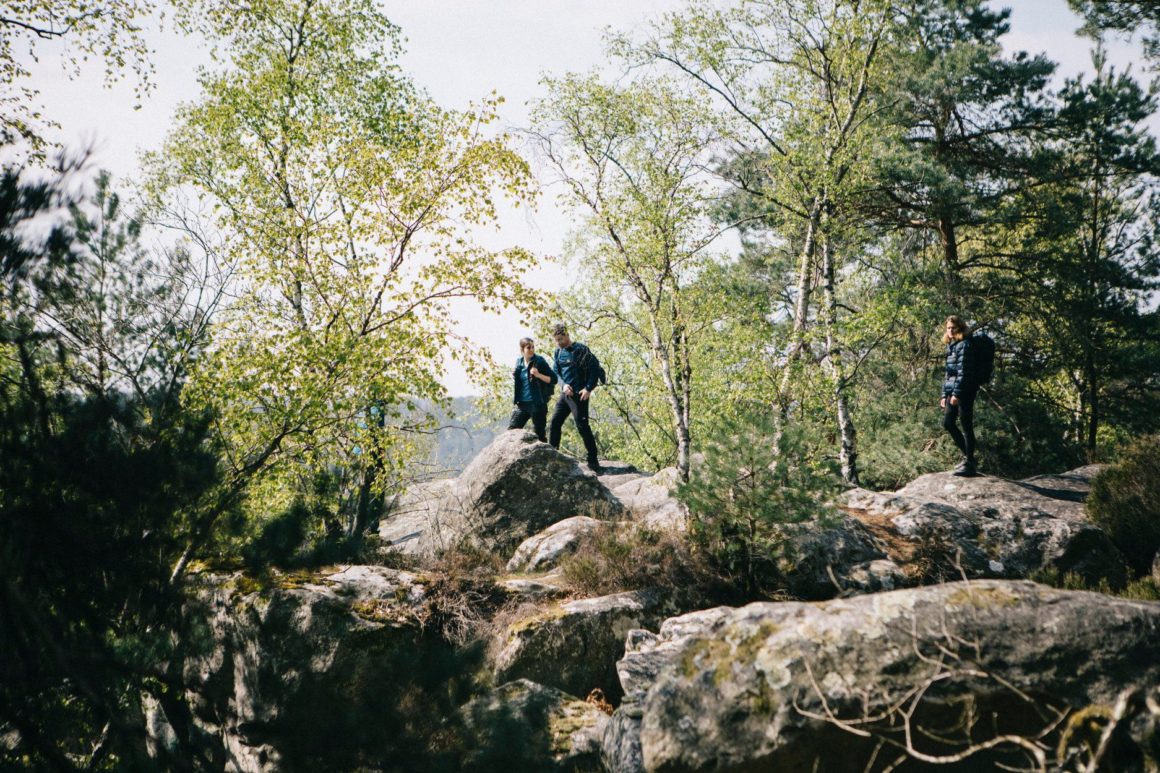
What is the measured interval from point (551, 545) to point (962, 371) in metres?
6.13

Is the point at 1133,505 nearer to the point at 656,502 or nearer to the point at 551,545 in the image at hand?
the point at 656,502

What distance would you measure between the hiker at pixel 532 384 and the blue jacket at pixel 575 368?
1.19ft

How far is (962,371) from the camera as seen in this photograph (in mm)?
9352

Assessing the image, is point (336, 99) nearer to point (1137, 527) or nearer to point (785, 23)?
point (785, 23)

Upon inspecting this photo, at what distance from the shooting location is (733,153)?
Result: 1683 centimetres

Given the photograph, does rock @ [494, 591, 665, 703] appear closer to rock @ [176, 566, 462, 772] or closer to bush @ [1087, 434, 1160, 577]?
rock @ [176, 566, 462, 772]

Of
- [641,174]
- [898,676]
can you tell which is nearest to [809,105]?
[641,174]

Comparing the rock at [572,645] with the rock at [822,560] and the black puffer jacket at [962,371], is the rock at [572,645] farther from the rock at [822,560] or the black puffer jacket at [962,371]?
the black puffer jacket at [962,371]

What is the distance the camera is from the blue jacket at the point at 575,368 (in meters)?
11.0

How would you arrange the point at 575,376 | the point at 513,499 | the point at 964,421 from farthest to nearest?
1. the point at 575,376
2. the point at 513,499
3. the point at 964,421

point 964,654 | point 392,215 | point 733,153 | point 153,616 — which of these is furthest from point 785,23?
point 153,616

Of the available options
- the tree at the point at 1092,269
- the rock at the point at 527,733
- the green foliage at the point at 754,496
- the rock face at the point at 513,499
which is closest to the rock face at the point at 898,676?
the rock at the point at 527,733

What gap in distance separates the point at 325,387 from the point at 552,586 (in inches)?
139

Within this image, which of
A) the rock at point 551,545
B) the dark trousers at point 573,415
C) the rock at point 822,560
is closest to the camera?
the rock at point 822,560
